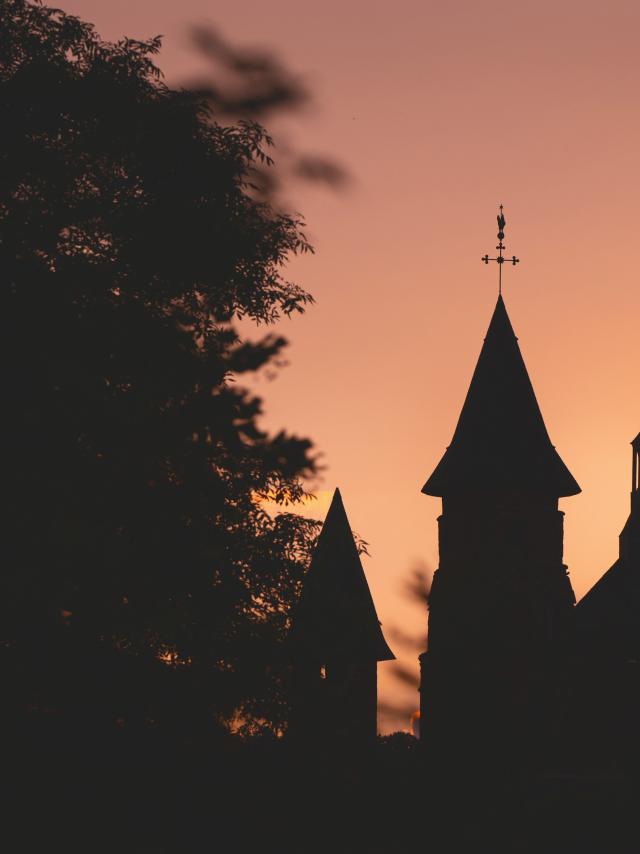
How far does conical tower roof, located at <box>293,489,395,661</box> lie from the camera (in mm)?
38281

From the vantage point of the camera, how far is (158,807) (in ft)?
66.1

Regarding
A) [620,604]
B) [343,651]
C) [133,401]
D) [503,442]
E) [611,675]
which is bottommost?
[133,401]

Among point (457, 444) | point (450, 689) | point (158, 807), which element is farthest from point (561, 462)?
point (158, 807)

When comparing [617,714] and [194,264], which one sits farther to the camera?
[617,714]

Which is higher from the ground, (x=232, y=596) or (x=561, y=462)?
(x=561, y=462)

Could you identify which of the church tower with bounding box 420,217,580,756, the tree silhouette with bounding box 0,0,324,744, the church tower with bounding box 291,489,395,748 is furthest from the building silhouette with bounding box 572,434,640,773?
the tree silhouette with bounding box 0,0,324,744

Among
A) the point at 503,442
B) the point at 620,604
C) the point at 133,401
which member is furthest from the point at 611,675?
the point at 133,401

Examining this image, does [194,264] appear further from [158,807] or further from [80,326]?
[158,807]

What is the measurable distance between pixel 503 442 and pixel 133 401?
87.5ft

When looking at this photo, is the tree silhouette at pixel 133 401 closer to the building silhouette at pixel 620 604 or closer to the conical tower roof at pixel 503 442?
the conical tower roof at pixel 503 442

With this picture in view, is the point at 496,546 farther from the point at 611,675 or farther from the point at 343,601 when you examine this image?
the point at 343,601

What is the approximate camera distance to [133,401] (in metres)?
18.7

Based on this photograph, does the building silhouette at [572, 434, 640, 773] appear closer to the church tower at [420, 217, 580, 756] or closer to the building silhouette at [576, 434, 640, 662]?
the building silhouette at [576, 434, 640, 662]

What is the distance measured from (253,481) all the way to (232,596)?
2.31 metres
